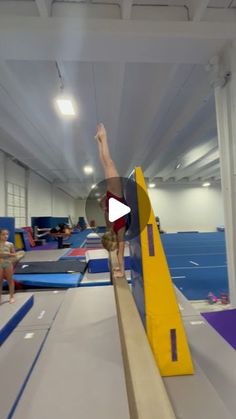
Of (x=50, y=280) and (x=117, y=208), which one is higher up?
(x=117, y=208)

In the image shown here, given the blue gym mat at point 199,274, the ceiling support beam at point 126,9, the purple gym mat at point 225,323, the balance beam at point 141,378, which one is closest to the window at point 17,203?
the blue gym mat at point 199,274

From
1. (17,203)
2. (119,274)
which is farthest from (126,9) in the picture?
(17,203)

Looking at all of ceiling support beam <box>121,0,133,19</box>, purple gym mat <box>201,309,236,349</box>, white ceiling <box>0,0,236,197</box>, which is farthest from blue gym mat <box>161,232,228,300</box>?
ceiling support beam <box>121,0,133,19</box>

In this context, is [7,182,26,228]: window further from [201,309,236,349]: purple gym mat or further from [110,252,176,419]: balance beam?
[110,252,176,419]: balance beam

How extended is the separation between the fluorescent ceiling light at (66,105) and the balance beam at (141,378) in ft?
13.1

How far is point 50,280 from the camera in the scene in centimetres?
328

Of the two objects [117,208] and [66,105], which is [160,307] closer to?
[117,208]

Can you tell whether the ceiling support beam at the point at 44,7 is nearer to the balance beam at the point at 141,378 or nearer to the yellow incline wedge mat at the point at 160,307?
the yellow incline wedge mat at the point at 160,307

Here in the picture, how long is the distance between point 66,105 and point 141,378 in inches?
177

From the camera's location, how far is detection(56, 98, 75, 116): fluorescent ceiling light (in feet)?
14.0

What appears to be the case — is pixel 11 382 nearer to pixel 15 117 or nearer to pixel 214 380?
pixel 214 380

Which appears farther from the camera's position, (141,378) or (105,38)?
(105,38)

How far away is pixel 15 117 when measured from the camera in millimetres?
5062

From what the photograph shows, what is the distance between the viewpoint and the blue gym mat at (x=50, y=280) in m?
3.16
